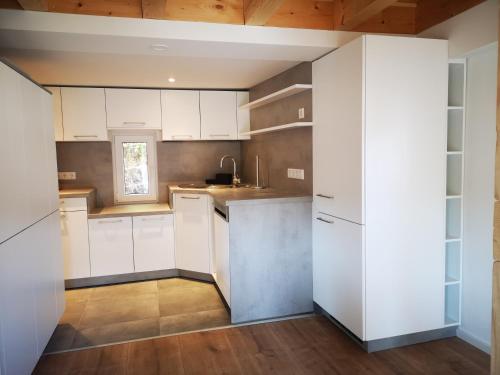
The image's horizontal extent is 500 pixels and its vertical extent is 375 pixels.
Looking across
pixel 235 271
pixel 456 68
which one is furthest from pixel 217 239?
pixel 456 68

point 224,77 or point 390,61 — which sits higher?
point 224,77

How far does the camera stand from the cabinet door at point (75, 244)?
3.84 meters

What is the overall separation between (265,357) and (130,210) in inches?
91.6

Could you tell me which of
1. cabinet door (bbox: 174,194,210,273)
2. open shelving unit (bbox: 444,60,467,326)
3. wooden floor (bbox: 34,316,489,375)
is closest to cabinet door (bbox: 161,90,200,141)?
cabinet door (bbox: 174,194,210,273)

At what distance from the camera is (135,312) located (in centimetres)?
328

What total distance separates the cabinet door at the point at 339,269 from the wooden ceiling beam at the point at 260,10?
1.43 meters

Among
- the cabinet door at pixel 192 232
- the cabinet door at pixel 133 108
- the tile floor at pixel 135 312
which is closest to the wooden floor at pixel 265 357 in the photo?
the tile floor at pixel 135 312

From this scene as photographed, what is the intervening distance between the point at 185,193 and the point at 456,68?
2690mm

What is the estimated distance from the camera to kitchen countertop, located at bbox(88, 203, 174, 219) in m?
3.94

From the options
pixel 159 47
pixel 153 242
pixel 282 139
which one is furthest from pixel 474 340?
pixel 153 242

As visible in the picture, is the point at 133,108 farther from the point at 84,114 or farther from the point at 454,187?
the point at 454,187

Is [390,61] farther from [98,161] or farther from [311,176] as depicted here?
[98,161]

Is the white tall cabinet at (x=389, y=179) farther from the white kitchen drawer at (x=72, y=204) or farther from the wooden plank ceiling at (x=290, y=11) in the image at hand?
the white kitchen drawer at (x=72, y=204)

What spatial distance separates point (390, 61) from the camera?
2.35 meters
